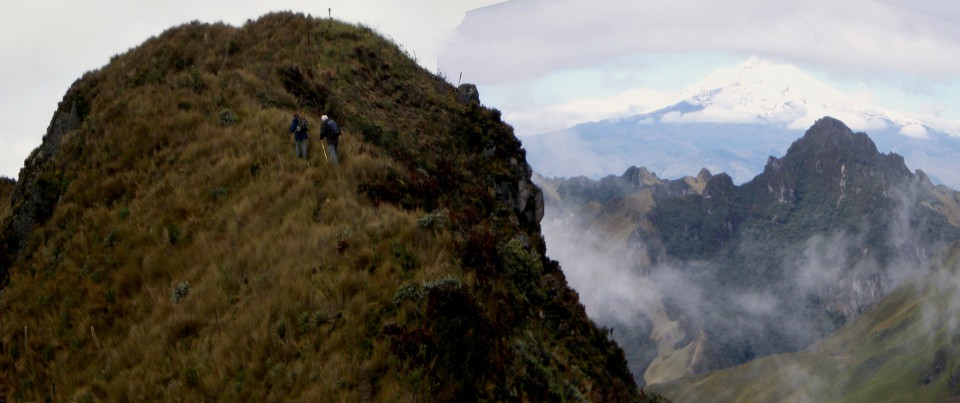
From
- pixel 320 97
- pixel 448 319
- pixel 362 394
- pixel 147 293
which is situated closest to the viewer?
pixel 362 394

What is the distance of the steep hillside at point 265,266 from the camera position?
9367 mm

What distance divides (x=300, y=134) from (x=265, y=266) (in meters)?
5.38

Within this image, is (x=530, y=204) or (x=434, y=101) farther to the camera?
(x=434, y=101)

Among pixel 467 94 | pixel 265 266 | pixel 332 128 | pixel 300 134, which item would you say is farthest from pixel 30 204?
pixel 467 94

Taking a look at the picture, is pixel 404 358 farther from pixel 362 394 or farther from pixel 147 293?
pixel 147 293

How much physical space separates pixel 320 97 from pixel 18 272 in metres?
11.0

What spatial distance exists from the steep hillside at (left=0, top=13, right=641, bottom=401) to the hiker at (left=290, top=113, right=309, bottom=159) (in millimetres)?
259

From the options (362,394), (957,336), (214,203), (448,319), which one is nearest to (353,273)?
(448,319)

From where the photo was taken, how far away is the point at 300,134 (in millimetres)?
16188

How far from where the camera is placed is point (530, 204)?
25250 mm

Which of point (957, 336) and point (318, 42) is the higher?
point (318, 42)

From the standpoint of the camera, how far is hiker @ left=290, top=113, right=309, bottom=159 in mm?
16125

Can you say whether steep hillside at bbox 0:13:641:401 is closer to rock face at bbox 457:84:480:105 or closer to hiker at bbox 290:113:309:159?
hiker at bbox 290:113:309:159

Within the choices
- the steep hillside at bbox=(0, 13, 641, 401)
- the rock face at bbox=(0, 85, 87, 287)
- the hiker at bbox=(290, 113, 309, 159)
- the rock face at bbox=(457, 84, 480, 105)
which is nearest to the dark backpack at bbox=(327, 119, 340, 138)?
the steep hillside at bbox=(0, 13, 641, 401)
